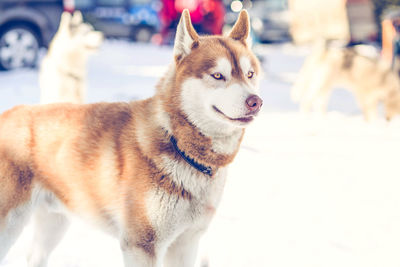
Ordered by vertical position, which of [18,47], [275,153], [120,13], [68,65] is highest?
[68,65]

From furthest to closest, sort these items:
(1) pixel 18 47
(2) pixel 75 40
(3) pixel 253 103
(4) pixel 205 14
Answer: (4) pixel 205 14
(1) pixel 18 47
(2) pixel 75 40
(3) pixel 253 103

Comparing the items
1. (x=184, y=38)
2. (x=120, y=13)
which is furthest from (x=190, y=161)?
(x=120, y=13)

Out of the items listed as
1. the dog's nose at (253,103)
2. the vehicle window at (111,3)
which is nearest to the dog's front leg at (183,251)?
the dog's nose at (253,103)

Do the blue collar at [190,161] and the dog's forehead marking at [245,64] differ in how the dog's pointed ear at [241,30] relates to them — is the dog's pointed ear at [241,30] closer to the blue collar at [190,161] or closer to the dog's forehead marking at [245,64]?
the dog's forehead marking at [245,64]

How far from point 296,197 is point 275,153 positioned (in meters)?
1.28

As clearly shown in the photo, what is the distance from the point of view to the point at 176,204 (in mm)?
1805

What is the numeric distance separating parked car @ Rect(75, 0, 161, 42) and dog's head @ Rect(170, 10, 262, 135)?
11507 millimetres

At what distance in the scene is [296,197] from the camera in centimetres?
381

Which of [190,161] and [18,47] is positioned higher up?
[190,161]

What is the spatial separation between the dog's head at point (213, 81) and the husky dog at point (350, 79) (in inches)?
189

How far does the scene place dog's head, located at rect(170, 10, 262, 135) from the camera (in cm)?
179

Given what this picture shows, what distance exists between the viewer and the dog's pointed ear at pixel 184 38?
6.19 ft

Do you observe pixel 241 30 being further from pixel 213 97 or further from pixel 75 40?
pixel 75 40

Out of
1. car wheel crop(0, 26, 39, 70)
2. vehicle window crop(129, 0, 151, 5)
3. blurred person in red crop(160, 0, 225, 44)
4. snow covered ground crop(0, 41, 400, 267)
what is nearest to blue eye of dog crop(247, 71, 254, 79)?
snow covered ground crop(0, 41, 400, 267)
